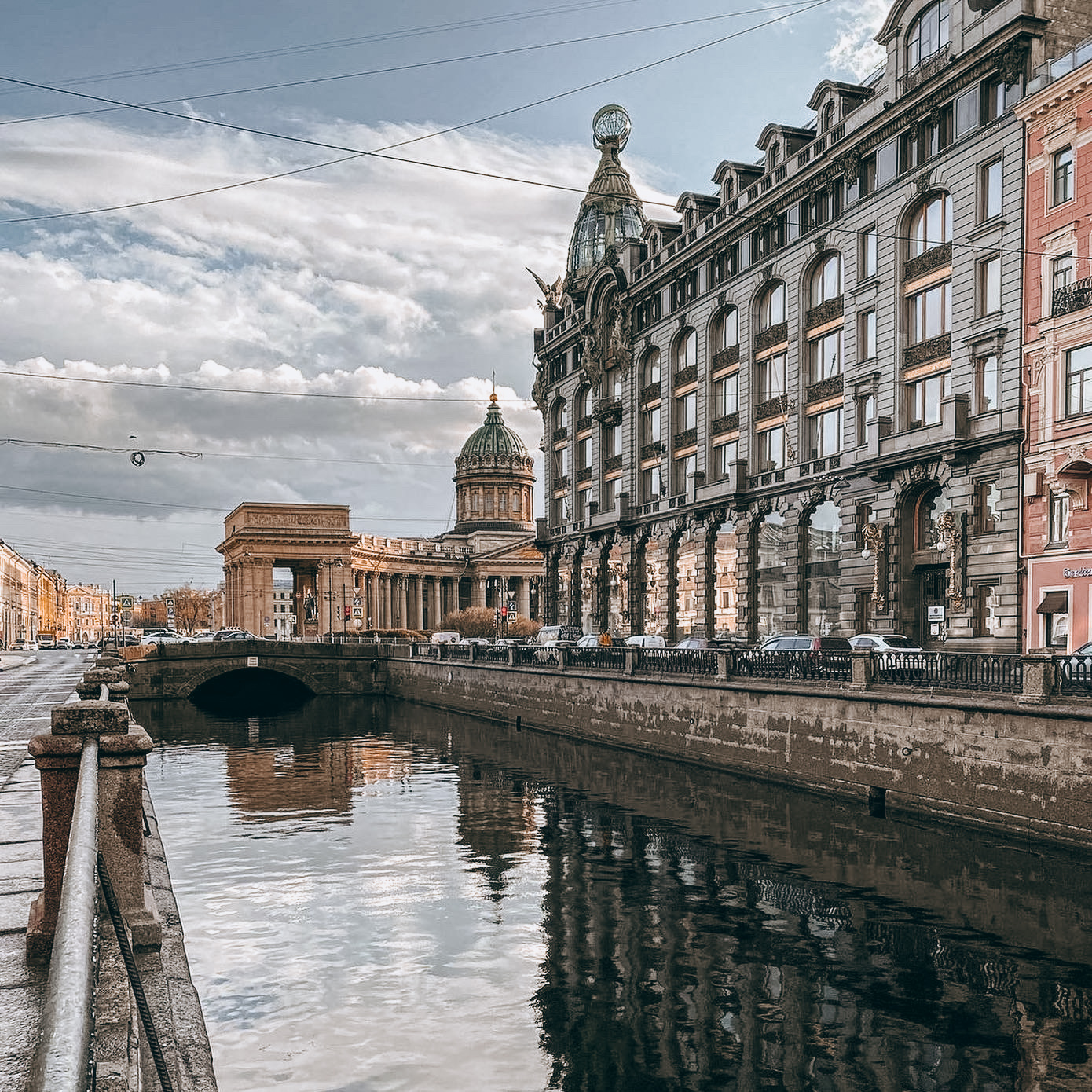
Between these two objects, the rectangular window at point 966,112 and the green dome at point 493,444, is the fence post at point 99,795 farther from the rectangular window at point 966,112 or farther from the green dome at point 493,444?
the green dome at point 493,444

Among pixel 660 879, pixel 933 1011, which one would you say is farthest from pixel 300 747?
pixel 933 1011

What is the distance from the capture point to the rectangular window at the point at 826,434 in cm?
4650

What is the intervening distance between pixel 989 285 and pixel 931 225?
4.27 metres

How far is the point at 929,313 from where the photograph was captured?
41.3 meters

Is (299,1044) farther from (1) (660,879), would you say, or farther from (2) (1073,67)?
(2) (1073,67)

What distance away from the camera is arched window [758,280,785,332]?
50.8 m

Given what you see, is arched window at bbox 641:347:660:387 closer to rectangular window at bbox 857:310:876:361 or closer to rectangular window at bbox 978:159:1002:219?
rectangular window at bbox 857:310:876:361

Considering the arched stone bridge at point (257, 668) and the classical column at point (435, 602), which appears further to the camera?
the classical column at point (435, 602)

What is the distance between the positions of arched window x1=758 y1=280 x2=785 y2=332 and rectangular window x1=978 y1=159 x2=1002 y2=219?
510 inches

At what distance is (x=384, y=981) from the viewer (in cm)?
1492

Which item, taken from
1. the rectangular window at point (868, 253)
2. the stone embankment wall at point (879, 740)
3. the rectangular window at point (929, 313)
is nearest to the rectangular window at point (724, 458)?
the rectangular window at point (868, 253)

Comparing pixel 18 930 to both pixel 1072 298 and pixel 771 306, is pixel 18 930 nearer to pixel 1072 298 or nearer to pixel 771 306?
pixel 1072 298

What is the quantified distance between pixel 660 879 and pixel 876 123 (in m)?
33.3

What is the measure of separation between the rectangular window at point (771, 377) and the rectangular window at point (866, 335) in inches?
235
